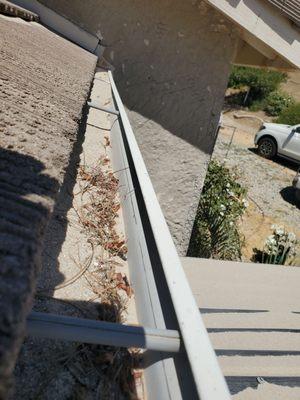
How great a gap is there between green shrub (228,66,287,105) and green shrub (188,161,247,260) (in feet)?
57.9

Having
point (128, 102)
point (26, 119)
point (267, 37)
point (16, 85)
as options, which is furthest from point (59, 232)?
point (128, 102)

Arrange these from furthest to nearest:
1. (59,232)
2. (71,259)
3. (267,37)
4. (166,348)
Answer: (267,37), (59,232), (71,259), (166,348)

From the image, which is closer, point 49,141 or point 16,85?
point 49,141

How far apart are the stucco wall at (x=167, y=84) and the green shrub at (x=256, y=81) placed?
65.2 ft

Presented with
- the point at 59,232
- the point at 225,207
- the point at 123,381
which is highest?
the point at 59,232

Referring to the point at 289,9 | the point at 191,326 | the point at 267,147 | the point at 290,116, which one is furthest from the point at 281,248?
the point at 290,116

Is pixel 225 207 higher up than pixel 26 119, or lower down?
lower down

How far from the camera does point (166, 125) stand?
5.34 m

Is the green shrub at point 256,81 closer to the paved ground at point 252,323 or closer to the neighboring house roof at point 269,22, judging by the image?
the neighboring house roof at point 269,22

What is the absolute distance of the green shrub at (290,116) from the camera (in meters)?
21.4

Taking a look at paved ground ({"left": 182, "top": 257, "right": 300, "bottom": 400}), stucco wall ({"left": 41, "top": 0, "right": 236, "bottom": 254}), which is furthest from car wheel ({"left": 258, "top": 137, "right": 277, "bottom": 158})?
paved ground ({"left": 182, "top": 257, "right": 300, "bottom": 400})

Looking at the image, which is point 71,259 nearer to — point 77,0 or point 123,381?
point 123,381

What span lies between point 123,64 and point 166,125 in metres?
0.96

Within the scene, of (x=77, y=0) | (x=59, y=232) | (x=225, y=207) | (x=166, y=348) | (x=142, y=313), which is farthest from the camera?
(x=225, y=207)
